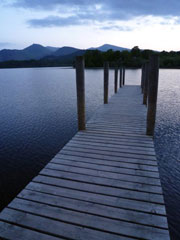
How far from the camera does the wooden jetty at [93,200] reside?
2628mm

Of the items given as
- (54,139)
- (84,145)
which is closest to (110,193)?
(84,145)

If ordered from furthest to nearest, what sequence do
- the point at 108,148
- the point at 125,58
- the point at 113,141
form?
the point at 125,58, the point at 113,141, the point at 108,148

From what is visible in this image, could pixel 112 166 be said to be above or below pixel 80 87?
below

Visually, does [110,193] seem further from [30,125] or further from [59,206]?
[30,125]

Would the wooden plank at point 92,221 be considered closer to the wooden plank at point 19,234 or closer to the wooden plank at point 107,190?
the wooden plank at point 19,234

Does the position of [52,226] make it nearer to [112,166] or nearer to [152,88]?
[112,166]

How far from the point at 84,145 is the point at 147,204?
2838 millimetres

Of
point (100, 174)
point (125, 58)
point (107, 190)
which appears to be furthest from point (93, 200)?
point (125, 58)

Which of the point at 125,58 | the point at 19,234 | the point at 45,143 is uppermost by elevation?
the point at 125,58

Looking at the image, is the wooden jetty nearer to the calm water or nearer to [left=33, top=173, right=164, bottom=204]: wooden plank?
[left=33, top=173, right=164, bottom=204]: wooden plank

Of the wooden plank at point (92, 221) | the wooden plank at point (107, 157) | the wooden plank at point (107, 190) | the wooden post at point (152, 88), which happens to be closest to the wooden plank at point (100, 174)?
the wooden plank at point (107, 190)

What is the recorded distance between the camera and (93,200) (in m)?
3.22

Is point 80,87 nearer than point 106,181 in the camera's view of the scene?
No

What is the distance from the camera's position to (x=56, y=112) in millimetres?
15445
